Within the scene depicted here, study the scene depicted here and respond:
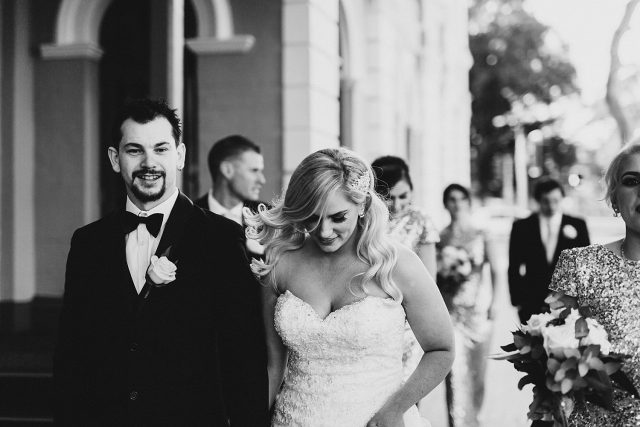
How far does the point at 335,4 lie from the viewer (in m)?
9.16

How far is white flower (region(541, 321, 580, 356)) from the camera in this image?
263 cm

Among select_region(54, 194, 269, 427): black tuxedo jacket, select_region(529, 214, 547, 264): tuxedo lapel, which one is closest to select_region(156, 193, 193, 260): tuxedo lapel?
select_region(54, 194, 269, 427): black tuxedo jacket

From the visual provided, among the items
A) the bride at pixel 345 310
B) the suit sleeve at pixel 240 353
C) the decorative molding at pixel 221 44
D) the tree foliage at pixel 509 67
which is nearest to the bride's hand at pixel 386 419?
the bride at pixel 345 310

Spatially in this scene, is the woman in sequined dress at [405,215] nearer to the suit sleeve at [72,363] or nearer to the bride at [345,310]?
the bride at [345,310]

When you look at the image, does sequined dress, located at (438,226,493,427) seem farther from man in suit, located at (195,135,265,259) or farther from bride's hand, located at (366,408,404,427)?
bride's hand, located at (366,408,404,427)

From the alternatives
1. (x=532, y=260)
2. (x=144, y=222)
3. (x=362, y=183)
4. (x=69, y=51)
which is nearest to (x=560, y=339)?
(x=362, y=183)

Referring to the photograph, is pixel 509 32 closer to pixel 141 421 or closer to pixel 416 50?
pixel 416 50

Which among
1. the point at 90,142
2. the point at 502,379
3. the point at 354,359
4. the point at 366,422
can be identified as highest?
the point at 90,142

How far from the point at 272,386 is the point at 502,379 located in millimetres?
6008

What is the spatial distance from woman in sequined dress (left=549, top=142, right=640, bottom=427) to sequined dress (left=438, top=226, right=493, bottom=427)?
10.2 ft

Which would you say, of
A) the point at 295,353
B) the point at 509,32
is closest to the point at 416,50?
the point at 295,353

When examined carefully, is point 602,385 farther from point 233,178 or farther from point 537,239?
point 537,239

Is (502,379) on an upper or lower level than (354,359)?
lower

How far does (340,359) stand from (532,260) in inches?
158
